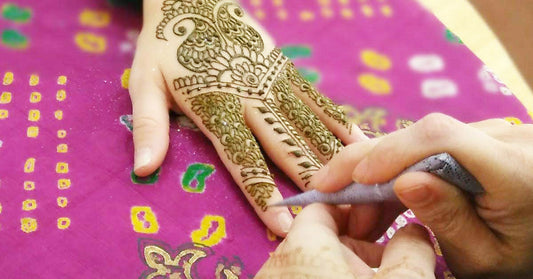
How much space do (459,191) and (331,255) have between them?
0.12 meters

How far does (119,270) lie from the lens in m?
0.73

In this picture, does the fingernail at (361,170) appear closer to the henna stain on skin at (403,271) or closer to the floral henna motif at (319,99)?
the henna stain on skin at (403,271)

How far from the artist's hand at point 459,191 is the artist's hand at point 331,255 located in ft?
0.09

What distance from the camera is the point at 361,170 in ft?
1.88

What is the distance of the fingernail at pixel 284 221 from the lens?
799mm

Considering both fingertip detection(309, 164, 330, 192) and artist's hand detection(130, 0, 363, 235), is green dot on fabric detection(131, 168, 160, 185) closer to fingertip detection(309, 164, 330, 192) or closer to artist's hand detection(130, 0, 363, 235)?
artist's hand detection(130, 0, 363, 235)

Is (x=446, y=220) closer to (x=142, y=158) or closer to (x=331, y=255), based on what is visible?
(x=331, y=255)

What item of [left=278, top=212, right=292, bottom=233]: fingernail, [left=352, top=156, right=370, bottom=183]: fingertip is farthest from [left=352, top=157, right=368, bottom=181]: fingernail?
[left=278, top=212, right=292, bottom=233]: fingernail

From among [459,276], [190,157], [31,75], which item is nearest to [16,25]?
[31,75]

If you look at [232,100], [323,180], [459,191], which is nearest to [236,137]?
[232,100]

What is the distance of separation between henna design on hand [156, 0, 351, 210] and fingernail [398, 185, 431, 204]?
29 centimetres

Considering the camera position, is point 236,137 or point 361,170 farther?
point 236,137

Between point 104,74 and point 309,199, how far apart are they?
449 mm

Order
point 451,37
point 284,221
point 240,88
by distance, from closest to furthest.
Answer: point 284,221 < point 240,88 < point 451,37
